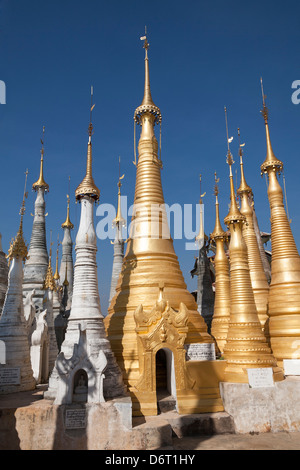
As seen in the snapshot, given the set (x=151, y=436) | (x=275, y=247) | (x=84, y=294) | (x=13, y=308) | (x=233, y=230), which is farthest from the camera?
(x=275, y=247)

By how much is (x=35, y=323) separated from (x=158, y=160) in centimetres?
1155

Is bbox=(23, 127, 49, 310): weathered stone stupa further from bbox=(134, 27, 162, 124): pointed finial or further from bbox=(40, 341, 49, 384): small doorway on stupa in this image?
bbox=(134, 27, 162, 124): pointed finial

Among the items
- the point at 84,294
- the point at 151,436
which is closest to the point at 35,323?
the point at 84,294

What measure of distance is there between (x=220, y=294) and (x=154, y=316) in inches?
324

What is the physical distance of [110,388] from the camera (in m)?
11.1

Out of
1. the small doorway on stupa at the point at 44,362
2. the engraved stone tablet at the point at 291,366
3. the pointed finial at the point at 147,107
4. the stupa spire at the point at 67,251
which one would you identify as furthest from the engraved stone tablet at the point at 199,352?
the stupa spire at the point at 67,251

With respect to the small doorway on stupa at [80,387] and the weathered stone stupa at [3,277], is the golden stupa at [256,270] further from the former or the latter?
the weathered stone stupa at [3,277]

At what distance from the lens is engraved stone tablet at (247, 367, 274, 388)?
12.2 meters

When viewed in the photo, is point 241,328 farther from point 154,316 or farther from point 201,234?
point 201,234

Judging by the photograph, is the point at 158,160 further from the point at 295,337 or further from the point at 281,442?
the point at 281,442

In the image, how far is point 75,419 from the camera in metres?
9.77

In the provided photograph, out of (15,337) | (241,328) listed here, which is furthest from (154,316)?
(15,337)

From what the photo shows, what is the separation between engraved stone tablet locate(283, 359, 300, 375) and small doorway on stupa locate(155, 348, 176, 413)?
16.1ft

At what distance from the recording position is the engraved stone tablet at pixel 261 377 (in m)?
12.2
